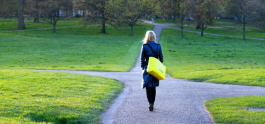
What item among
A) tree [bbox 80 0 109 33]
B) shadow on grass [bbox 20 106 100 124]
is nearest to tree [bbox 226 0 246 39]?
tree [bbox 80 0 109 33]

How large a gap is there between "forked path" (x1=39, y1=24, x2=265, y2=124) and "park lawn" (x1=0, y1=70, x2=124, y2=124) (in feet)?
1.41

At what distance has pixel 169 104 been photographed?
303 inches

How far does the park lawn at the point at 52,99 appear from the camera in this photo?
5934mm

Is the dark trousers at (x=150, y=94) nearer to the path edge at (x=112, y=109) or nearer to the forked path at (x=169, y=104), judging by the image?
the forked path at (x=169, y=104)

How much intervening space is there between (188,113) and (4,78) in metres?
7.60

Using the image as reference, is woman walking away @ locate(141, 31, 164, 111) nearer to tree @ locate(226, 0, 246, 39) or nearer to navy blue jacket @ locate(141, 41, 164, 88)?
navy blue jacket @ locate(141, 41, 164, 88)

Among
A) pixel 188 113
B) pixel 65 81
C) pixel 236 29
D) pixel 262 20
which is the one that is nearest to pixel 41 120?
pixel 188 113

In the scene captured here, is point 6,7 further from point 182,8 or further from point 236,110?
point 236,110

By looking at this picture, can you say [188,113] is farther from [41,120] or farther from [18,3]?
[18,3]

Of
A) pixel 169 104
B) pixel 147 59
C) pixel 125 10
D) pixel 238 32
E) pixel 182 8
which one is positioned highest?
pixel 182 8

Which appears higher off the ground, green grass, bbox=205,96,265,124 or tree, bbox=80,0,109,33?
tree, bbox=80,0,109,33

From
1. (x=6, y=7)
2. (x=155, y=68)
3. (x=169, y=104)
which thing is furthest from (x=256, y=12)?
(x=155, y=68)

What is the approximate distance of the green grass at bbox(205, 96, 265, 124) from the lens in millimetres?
5880

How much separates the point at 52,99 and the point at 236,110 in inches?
190
